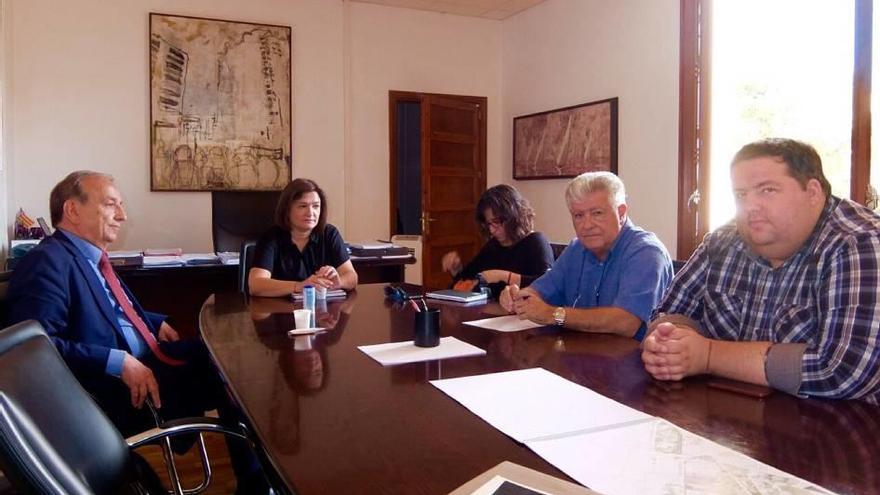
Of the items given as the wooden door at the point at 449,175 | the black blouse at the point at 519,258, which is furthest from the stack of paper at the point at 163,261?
the wooden door at the point at 449,175

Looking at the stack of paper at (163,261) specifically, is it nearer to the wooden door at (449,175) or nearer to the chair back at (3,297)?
the chair back at (3,297)

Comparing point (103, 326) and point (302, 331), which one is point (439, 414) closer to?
point (302, 331)

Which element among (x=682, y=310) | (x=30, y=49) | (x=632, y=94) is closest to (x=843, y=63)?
A: (x=632, y=94)

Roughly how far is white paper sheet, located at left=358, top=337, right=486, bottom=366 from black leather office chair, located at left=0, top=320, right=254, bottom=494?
0.37 meters

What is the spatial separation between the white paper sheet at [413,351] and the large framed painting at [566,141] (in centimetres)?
335

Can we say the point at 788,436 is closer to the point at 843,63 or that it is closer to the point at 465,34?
the point at 843,63

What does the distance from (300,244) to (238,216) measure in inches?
49.1

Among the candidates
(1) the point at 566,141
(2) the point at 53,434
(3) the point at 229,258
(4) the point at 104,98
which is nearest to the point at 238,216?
(3) the point at 229,258

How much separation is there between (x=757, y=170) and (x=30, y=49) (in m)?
4.64

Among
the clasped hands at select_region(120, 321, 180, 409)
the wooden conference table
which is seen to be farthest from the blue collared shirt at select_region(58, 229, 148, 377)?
the wooden conference table

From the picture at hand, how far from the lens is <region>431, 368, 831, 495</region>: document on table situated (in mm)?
837

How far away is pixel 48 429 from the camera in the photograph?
3.21 feet

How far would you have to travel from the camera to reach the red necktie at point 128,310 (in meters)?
2.17

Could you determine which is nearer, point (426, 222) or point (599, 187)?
point (599, 187)
